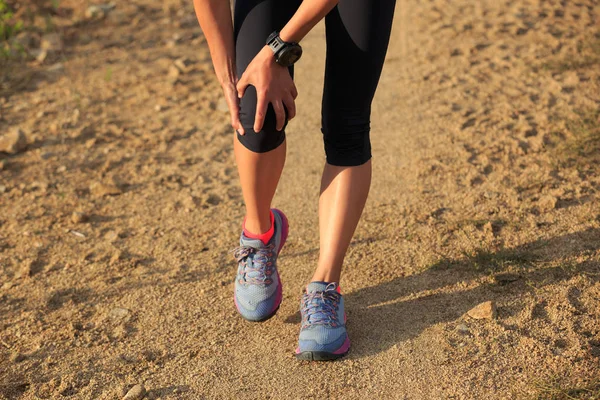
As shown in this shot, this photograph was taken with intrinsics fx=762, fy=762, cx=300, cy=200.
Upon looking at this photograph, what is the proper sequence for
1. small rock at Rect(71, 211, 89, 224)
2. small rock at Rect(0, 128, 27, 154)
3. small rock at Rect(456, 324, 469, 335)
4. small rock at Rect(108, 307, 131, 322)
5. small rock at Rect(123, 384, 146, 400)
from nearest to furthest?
small rock at Rect(123, 384, 146, 400) → small rock at Rect(456, 324, 469, 335) → small rock at Rect(108, 307, 131, 322) → small rock at Rect(71, 211, 89, 224) → small rock at Rect(0, 128, 27, 154)

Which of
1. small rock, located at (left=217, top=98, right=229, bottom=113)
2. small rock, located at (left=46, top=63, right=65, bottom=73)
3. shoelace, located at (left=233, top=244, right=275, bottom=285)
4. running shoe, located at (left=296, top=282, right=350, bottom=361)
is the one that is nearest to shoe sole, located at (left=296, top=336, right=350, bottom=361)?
running shoe, located at (left=296, top=282, right=350, bottom=361)

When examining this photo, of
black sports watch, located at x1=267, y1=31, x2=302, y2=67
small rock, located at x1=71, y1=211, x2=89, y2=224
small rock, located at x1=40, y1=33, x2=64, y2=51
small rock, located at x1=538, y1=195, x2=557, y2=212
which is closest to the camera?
black sports watch, located at x1=267, y1=31, x2=302, y2=67

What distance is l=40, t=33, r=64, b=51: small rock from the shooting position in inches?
212

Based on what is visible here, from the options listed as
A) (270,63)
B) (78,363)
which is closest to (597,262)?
(270,63)

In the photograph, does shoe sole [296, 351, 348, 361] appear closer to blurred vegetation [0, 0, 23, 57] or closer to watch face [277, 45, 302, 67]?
watch face [277, 45, 302, 67]

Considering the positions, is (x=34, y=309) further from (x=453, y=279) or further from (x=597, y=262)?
(x=597, y=262)

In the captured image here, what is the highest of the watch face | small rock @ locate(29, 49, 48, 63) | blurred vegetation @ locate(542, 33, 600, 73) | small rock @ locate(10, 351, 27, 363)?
the watch face

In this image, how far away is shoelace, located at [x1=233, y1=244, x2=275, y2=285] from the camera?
8.65 feet

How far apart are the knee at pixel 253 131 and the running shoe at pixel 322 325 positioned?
50 cm

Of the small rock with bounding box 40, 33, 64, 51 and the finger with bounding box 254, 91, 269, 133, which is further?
the small rock with bounding box 40, 33, 64, 51

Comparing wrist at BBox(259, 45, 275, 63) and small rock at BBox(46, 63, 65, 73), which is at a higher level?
wrist at BBox(259, 45, 275, 63)

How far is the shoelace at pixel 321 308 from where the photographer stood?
249cm

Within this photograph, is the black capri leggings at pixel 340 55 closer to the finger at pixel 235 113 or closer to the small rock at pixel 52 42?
the finger at pixel 235 113

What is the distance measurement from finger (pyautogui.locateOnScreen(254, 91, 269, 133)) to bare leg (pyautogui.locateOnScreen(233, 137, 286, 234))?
0.22 feet
